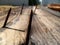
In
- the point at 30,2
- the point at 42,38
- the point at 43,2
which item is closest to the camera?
the point at 42,38

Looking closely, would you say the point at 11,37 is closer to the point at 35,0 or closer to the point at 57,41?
the point at 57,41

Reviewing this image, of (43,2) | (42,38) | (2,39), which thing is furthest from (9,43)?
(43,2)

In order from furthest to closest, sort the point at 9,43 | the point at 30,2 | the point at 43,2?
the point at 30,2 < the point at 43,2 < the point at 9,43

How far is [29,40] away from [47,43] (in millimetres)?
92

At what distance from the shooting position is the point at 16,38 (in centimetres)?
75

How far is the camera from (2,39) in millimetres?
742

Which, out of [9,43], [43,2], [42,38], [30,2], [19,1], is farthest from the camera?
[30,2]

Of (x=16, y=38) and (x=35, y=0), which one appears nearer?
(x=16, y=38)

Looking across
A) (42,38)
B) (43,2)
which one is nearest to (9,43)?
(42,38)

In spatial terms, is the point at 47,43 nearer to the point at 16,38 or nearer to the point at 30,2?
the point at 16,38

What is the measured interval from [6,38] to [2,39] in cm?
2

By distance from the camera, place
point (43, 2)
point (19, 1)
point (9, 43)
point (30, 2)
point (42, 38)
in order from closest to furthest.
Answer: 1. point (9, 43)
2. point (42, 38)
3. point (43, 2)
4. point (19, 1)
5. point (30, 2)

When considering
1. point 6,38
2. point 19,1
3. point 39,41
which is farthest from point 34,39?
point 19,1

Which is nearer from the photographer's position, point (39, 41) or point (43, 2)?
point (39, 41)
